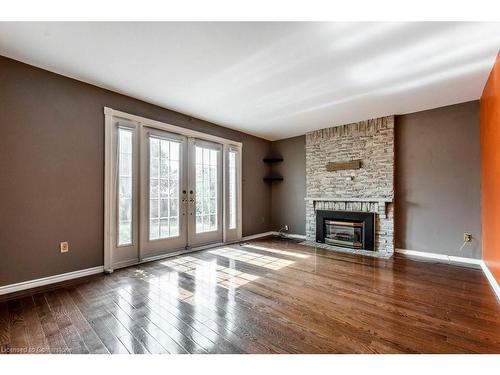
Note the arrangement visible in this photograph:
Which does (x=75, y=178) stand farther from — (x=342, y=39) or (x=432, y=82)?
(x=432, y=82)

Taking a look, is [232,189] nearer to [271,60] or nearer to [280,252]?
[280,252]

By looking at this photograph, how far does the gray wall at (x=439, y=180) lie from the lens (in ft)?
11.7

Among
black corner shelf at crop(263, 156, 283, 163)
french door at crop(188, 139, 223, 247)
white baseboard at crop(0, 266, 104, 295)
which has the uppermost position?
black corner shelf at crop(263, 156, 283, 163)

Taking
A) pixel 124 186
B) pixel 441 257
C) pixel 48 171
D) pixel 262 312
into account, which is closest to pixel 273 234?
pixel 441 257

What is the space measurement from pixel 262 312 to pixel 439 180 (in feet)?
12.0

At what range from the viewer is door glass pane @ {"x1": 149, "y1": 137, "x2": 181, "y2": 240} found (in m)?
3.70

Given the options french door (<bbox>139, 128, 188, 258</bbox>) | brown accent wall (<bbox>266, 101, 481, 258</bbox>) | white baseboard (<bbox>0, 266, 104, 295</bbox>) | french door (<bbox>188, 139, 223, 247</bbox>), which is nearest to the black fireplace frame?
brown accent wall (<bbox>266, 101, 481, 258</bbox>)

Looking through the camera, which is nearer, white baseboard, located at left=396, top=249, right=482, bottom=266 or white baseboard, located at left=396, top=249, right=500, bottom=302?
white baseboard, located at left=396, top=249, right=500, bottom=302

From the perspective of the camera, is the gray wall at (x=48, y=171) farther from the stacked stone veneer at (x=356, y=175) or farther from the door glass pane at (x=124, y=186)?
the stacked stone veneer at (x=356, y=175)

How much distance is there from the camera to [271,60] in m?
2.47

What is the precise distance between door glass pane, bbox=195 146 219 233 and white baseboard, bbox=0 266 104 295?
5.71ft

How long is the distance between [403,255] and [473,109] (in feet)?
8.20

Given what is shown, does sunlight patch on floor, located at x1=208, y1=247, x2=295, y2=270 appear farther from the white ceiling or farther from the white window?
the white ceiling

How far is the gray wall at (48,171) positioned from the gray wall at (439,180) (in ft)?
15.5
